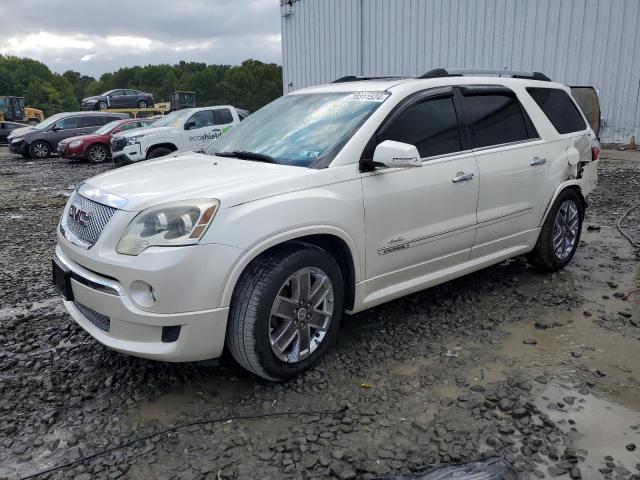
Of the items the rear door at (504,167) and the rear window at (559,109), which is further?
the rear window at (559,109)

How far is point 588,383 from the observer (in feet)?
10.5

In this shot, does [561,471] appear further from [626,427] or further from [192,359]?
[192,359]

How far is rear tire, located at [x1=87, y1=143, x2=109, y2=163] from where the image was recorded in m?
16.9

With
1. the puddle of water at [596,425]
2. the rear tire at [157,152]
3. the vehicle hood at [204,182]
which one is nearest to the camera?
the puddle of water at [596,425]

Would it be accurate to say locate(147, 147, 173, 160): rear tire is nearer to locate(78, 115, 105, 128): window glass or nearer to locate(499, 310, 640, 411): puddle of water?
locate(78, 115, 105, 128): window glass

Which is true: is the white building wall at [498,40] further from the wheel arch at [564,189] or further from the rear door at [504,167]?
the rear door at [504,167]

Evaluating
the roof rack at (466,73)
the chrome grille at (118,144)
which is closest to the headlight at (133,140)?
the chrome grille at (118,144)

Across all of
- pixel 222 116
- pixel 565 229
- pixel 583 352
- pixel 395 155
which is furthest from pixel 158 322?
pixel 222 116

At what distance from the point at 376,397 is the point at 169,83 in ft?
376

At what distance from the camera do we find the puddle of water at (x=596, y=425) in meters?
2.55

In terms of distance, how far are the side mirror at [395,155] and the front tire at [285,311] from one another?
653mm

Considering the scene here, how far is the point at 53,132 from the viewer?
1903 centimetres

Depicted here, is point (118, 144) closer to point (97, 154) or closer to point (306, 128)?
point (97, 154)

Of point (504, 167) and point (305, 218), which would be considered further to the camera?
point (504, 167)
